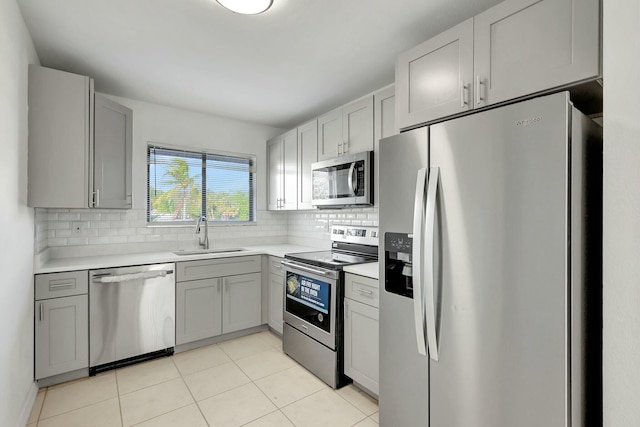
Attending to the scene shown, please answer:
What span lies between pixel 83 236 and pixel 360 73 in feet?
9.72

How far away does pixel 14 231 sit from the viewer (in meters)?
1.75

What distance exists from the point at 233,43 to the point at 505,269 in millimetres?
2154

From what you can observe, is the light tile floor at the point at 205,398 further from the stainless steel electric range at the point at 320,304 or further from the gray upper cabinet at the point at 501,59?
the gray upper cabinet at the point at 501,59

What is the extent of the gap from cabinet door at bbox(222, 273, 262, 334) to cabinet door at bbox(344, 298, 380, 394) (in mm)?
1363

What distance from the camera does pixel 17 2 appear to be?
178 centimetres

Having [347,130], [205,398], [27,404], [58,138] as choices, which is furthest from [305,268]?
[58,138]

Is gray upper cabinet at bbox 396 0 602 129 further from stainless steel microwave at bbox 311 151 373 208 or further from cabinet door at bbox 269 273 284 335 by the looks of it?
cabinet door at bbox 269 273 284 335

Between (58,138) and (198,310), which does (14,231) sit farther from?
(198,310)

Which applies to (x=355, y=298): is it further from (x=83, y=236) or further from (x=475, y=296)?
(x=83, y=236)

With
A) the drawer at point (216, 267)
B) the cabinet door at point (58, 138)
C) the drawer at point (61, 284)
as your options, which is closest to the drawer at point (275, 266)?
the drawer at point (216, 267)

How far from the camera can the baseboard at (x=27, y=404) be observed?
1.83 metres

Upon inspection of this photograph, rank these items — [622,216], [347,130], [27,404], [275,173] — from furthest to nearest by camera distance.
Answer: [275,173] < [347,130] < [27,404] < [622,216]

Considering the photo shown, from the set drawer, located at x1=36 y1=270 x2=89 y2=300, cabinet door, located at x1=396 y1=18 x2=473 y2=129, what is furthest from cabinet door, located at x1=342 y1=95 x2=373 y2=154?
drawer, located at x1=36 y1=270 x2=89 y2=300

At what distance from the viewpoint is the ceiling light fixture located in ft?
5.51
